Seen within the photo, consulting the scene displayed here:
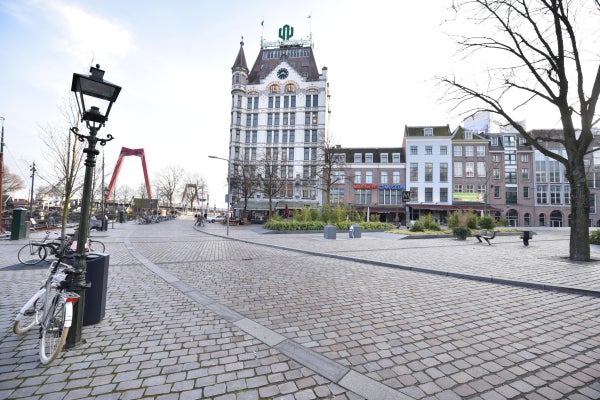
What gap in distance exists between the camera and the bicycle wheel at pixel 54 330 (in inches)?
112

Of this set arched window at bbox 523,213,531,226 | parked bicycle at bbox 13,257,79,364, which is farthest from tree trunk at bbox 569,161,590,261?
arched window at bbox 523,213,531,226

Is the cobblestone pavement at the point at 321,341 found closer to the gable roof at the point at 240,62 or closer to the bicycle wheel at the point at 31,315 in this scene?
the bicycle wheel at the point at 31,315

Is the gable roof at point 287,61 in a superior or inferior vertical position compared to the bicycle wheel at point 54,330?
superior

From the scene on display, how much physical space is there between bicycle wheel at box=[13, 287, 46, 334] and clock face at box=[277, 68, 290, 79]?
52.0m

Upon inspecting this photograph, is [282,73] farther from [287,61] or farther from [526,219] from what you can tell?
[526,219]

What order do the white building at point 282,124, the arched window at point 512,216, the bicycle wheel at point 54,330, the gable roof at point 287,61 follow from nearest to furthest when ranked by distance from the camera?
the bicycle wheel at point 54,330
the arched window at point 512,216
the white building at point 282,124
the gable roof at point 287,61

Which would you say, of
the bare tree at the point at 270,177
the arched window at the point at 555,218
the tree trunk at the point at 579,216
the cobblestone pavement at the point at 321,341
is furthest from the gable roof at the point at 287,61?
the cobblestone pavement at the point at 321,341

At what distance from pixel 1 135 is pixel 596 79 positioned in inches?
1140

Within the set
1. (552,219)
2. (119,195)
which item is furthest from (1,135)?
(119,195)

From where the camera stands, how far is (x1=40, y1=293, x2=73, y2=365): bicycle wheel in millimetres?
2856

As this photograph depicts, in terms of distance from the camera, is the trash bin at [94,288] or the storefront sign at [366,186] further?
the storefront sign at [366,186]

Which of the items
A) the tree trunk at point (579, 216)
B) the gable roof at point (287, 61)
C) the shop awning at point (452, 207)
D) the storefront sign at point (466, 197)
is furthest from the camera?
the gable roof at point (287, 61)

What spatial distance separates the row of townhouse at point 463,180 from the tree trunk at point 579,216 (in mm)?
31973

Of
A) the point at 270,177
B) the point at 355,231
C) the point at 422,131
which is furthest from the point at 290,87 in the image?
the point at 355,231
